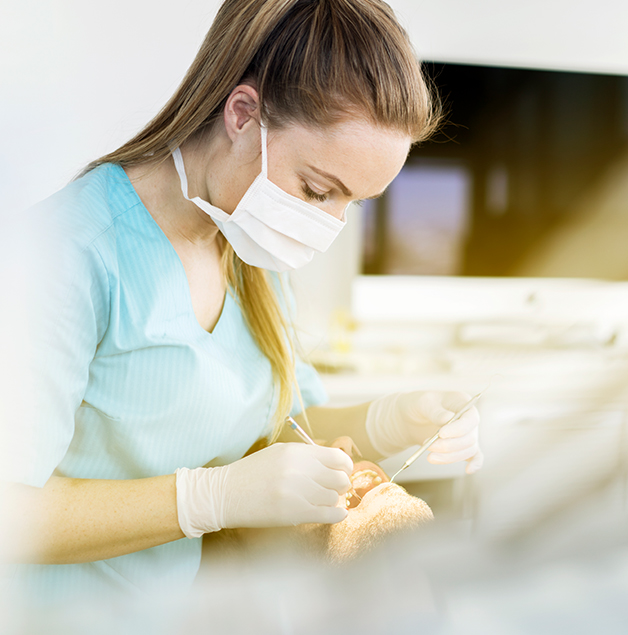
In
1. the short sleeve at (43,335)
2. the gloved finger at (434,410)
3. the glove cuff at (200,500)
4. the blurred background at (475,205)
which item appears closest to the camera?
the short sleeve at (43,335)

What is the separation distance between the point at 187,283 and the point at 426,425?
0.46 m

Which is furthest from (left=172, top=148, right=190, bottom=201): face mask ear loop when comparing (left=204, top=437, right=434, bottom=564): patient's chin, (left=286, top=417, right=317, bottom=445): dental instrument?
(left=204, top=437, right=434, bottom=564): patient's chin

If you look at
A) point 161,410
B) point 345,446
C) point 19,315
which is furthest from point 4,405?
point 345,446

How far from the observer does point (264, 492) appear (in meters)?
0.67

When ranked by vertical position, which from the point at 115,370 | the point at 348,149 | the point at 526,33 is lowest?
the point at 115,370

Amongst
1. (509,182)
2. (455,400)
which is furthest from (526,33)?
(455,400)

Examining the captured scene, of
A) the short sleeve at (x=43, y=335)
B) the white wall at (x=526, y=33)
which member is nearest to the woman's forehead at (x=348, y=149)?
the short sleeve at (x=43, y=335)

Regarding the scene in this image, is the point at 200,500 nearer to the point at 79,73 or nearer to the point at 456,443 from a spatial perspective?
the point at 456,443

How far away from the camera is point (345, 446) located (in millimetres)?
871

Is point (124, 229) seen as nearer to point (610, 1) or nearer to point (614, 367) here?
point (614, 367)

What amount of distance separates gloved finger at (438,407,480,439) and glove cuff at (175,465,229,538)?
343mm

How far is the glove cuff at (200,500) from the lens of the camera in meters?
0.64

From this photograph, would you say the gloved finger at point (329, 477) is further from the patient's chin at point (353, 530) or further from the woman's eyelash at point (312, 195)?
the woman's eyelash at point (312, 195)

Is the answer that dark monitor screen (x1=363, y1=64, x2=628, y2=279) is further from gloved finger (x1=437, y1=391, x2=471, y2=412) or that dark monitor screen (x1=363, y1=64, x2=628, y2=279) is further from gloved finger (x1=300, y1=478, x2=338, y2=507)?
gloved finger (x1=300, y1=478, x2=338, y2=507)
